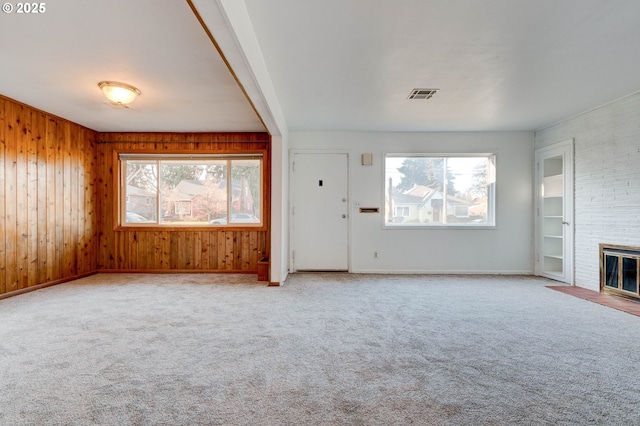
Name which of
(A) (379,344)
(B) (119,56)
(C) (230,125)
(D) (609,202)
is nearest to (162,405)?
(A) (379,344)

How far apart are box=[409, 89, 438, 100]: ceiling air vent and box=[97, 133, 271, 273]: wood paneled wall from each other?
2.66 meters

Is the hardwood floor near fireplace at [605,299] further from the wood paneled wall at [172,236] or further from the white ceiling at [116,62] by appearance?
the white ceiling at [116,62]

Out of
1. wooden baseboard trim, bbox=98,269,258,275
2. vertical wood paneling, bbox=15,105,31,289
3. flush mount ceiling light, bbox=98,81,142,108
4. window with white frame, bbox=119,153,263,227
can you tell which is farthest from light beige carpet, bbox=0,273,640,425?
flush mount ceiling light, bbox=98,81,142,108

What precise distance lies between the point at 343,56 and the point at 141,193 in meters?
4.48

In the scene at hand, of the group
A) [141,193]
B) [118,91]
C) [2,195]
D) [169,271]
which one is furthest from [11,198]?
[169,271]

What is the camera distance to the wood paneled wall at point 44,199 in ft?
12.4

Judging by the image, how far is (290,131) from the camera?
17.3ft

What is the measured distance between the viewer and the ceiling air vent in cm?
351

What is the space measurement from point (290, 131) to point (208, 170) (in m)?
1.65

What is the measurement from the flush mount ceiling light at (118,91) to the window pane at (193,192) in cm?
205

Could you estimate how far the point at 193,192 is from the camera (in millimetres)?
5504

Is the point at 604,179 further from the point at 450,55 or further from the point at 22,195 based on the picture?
the point at 22,195

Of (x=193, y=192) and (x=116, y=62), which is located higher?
(x=116, y=62)

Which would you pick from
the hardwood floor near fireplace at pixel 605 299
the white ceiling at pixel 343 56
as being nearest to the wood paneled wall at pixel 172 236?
the white ceiling at pixel 343 56
